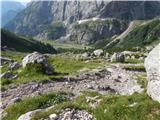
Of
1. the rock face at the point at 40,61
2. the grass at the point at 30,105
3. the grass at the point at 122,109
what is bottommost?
the grass at the point at 30,105

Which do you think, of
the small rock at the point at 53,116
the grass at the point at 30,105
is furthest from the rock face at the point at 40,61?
the small rock at the point at 53,116

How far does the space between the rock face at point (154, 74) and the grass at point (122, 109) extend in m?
0.47

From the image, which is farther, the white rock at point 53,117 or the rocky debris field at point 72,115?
the white rock at point 53,117

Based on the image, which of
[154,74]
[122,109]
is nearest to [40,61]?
[154,74]

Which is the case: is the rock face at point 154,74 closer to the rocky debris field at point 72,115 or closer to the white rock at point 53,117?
the rocky debris field at point 72,115

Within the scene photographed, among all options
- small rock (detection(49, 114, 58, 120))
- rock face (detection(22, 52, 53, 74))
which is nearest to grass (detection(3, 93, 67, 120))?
small rock (detection(49, 114, 58, 120))

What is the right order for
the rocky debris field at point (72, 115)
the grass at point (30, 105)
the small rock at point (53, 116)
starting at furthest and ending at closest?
the grass at point (30, 105)
the small rock at point (53, 116)
the rocky debris field at point (72, 115)

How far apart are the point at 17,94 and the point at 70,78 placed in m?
12.3

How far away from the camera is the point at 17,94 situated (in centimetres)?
3647

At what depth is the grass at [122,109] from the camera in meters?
21.5

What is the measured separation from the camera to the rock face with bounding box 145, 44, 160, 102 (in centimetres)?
2358

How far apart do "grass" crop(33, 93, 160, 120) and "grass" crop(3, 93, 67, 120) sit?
4149 millimetres

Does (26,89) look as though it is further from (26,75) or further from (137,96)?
(137,96)

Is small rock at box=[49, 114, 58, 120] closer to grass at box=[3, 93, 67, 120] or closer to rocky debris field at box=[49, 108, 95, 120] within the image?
rocky debris field at box=[49, 108, 95, 120]
